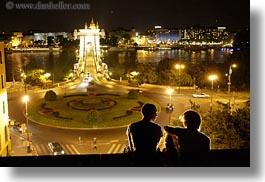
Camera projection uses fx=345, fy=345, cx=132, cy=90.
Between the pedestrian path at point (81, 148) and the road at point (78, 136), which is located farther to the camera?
the road at point (78, 136)

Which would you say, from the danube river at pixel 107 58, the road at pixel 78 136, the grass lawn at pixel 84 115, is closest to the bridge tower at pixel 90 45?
the danube river at pixel 107 58

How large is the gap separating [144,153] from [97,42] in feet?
61.0

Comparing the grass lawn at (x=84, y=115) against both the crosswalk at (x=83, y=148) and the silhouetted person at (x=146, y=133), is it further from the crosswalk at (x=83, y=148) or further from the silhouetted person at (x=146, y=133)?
the silhouetted person at (x=146, y=133)

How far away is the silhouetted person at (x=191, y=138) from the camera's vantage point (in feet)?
4.75

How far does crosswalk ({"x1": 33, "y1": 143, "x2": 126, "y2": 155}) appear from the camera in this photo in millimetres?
4961

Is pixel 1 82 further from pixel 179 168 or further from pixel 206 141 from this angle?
pixel 206 141

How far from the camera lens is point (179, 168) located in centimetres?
177

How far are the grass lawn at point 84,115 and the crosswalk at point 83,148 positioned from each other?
912 millimetres

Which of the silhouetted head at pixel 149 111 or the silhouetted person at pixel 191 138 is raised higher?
the silhouetted head at pixel 149 111

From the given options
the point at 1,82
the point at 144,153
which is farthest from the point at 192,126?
the point at 1,82

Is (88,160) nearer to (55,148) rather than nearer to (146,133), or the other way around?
(146,133)

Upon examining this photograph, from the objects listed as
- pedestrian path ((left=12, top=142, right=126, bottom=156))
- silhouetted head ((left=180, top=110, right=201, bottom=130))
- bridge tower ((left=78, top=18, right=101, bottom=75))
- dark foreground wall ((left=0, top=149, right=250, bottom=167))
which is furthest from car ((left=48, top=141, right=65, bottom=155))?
bridge tower ((left=78, top=18, right=101, bottom=75))

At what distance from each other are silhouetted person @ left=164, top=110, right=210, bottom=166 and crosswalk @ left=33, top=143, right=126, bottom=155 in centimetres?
342

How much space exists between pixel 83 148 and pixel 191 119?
3.92 m
